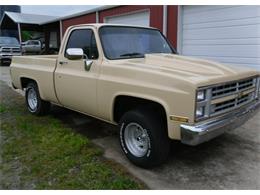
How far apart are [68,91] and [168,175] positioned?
7.73 feet

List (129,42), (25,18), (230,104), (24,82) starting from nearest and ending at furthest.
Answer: (230,104), (129,42), (24,82), (25,18)

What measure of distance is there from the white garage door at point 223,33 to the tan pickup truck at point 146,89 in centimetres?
333

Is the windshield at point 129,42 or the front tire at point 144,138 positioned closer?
the front tire at point 144,138

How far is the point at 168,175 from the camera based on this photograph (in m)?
3.64

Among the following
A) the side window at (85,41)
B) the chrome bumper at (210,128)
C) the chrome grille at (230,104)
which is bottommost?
the chrome bumper at (210,128)

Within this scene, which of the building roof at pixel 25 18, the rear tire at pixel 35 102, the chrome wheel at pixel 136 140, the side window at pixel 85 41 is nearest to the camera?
the chrome wheel at pixel 136 140

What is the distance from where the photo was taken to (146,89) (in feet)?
11.9

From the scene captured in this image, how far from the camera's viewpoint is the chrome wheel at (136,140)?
12.7ft

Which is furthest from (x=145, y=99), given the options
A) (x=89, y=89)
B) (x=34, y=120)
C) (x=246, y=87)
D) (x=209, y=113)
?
(x=34, y=120)

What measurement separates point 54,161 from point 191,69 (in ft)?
7.28

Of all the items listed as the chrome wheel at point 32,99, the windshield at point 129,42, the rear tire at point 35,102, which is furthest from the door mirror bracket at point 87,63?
the chrome wheel at point 32,99

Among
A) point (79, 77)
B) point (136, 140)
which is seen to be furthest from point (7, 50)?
point (136, 140)

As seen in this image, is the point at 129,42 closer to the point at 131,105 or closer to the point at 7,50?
the point at 131,105

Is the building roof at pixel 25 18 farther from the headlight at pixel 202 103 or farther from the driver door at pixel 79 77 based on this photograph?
the headlight at pixel 202 103
